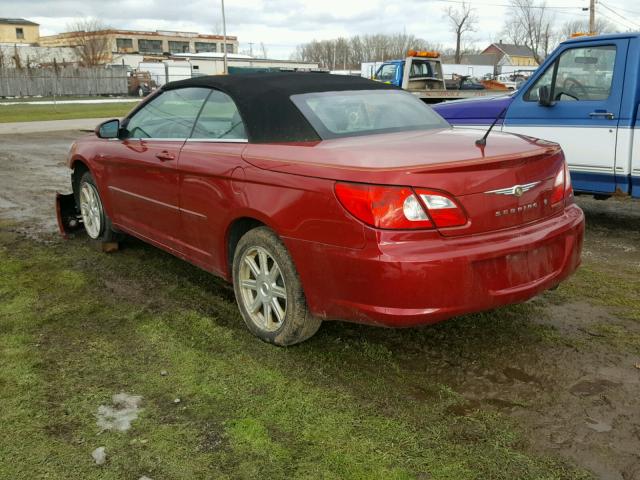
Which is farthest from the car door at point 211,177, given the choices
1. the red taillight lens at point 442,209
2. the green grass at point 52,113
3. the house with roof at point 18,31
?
the house with roof at point 18,31

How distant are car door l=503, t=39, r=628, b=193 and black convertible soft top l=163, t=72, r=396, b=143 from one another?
2.78 metres

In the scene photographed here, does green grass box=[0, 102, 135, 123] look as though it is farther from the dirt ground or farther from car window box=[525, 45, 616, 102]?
the dirt ground

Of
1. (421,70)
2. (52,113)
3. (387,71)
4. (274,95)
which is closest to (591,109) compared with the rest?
(274,95)

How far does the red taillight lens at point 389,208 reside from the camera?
295 centimetres

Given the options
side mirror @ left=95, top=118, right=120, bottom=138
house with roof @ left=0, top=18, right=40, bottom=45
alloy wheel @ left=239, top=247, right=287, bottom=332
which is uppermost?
house with roof @ left=0, top=18, right=40, bottom=45

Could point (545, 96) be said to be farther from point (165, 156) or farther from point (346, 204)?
point (346, 204)

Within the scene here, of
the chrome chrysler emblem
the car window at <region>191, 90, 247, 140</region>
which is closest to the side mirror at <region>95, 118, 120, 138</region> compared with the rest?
the car window at <region>191, 90, 247, 140</region>

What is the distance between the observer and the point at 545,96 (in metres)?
6.43

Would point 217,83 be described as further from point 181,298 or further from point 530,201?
point 530,201

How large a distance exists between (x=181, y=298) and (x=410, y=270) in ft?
7.16

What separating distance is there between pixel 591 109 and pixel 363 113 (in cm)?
326

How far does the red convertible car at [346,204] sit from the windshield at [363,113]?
1 centimetres

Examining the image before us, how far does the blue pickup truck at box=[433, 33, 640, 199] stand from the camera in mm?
5938

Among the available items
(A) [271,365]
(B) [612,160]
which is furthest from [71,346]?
(B) [612,160]
